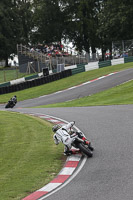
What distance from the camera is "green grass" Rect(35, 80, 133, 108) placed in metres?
22.6

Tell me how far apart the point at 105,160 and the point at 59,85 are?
2539 cm

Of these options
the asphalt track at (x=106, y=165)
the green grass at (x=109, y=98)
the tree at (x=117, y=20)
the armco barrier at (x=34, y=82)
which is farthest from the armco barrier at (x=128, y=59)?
the asphalt track at (x=106, y=165)

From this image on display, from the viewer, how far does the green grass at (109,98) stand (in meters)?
22.6

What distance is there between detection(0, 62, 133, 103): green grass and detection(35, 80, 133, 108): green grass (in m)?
6.78

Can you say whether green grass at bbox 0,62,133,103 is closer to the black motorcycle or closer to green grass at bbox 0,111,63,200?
green grass at bbox 0,111,63,200

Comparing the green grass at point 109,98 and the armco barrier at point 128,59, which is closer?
the green grass at point 109,98

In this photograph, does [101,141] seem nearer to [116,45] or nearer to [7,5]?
[116,45]

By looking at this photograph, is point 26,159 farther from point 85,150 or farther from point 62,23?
point 62,23

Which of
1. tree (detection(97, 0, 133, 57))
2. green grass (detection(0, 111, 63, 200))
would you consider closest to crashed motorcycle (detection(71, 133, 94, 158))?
green grass (detection(0, 111, 63, 200))

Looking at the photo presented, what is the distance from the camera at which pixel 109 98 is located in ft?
79.4

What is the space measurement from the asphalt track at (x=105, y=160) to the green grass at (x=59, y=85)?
1544cm

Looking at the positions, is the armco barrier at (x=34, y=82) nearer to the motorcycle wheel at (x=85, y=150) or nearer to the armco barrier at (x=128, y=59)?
the armco barrier at (x=128, y=59)

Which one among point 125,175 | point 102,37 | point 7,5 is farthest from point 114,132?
point 7,5

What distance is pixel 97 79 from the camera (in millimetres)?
33875
